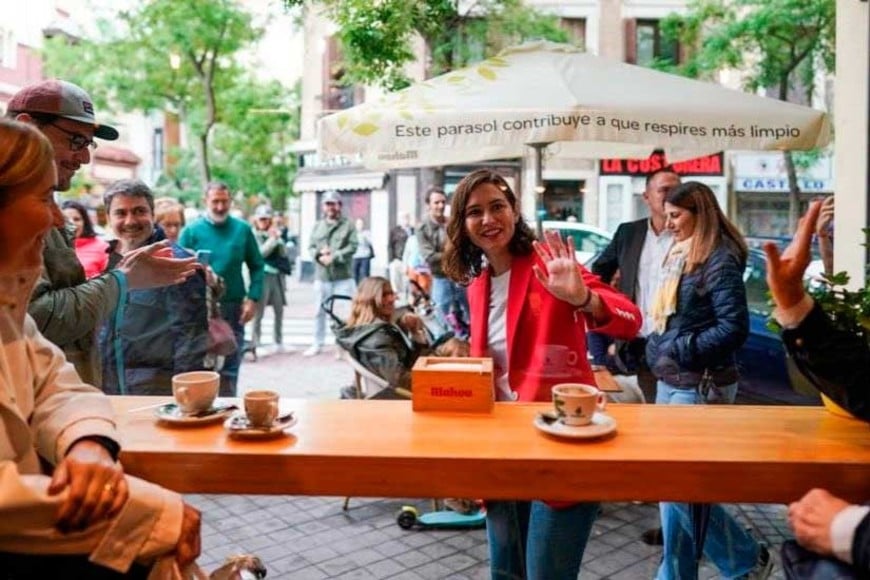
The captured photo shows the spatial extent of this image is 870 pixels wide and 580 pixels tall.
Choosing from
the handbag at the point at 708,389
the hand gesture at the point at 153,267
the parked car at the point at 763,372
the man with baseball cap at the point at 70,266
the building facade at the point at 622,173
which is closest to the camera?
the man with baseball cap at the point at 70,266

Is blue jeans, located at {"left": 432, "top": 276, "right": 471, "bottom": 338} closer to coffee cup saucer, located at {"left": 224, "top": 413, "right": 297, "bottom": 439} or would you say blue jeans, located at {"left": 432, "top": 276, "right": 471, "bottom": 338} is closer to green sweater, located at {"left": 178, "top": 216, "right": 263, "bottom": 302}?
green sweater, located at {"left": 178, "top": 216, "right": 263, "bottom": 302}

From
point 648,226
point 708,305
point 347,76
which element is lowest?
point 708,305

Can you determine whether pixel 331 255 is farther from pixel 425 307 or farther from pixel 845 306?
pixel 845 306

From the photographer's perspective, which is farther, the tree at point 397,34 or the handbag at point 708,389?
the tree at point 397,34

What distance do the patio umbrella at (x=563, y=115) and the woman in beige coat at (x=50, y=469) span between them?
2.64 meters

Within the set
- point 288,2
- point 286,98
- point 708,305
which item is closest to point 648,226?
point 708,305

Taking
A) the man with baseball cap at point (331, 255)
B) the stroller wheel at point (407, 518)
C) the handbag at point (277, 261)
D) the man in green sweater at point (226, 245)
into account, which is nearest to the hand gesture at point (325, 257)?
the man with baseball cap at point (331, 255)

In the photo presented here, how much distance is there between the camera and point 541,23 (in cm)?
1289

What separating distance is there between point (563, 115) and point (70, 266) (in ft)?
7.84

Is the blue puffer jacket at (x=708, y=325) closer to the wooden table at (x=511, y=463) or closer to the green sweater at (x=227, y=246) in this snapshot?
the wooden table at (x=511, y=463)

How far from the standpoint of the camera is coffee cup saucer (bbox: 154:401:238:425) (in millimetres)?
1841

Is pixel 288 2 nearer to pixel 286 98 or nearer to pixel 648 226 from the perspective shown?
pixel 648 226

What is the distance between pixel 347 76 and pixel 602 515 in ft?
21.5

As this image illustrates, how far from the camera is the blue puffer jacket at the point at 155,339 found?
11.3 ft
